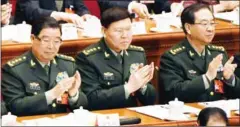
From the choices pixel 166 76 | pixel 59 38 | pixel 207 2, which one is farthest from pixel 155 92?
pixel 207 2

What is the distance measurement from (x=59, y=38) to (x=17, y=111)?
0.54 m

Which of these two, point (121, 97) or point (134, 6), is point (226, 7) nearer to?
point (134, 6)

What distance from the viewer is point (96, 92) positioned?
538cm

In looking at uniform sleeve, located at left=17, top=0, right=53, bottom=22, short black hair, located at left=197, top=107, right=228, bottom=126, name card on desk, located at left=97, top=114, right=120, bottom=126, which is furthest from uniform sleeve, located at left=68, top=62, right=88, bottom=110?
uniform sleeve, located at left=17, top=0, right=53, bottom=22

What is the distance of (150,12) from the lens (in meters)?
7.56

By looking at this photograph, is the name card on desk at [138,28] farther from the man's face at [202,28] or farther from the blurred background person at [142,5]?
the man's face at [202,28]

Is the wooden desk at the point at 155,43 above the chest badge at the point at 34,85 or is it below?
above

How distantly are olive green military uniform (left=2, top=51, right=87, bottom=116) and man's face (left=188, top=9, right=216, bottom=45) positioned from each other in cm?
98

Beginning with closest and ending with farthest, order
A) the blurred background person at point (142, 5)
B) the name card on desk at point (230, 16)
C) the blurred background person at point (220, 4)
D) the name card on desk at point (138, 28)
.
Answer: the name card on desk at point (138, 28) < the name card on desk at point (230, 16) < the blurred background person at point (142, 5) < the blurred background person at point (220, 4)

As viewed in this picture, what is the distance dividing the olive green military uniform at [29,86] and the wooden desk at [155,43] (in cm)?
74

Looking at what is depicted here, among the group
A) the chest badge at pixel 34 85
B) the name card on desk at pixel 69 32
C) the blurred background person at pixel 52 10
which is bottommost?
the chest badge at pixel 34 85

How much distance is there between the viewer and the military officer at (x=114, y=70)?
537 centimetres

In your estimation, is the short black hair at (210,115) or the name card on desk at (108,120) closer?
the short black hair at (210,115)

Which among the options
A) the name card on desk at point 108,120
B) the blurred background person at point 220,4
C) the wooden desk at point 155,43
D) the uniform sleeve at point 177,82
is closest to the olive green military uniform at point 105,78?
the uniform sleeve at point 177,82
